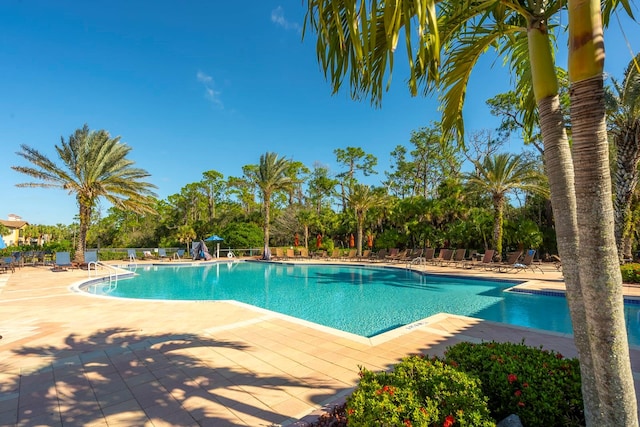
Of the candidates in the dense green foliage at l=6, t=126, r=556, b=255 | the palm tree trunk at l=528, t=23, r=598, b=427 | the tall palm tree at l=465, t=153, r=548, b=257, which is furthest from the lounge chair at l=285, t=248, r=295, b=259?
the palm tree trunk at l=528, t=23, r=598, b=427

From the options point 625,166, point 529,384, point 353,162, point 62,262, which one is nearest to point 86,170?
point 62,262

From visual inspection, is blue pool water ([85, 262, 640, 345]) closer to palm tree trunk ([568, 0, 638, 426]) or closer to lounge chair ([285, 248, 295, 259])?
palm tree trunk ([568, 0, 638, 426])

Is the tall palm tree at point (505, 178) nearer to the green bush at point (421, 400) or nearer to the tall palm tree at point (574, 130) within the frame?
the tall palm tree at point (574, 130)

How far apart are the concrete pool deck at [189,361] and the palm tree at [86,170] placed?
40.6 feet

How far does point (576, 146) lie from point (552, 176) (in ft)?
1.27

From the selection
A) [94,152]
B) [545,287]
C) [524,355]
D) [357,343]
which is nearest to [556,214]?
[524,355]

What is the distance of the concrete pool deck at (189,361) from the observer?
3.06 metres

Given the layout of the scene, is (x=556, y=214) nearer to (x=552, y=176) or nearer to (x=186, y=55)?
(x=552, y=176)

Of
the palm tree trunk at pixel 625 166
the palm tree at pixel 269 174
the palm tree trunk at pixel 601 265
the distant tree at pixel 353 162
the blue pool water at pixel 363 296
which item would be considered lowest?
the blue pool water at pixel 363 296

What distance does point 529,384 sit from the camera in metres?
2.38

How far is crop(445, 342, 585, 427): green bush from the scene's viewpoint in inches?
87.7

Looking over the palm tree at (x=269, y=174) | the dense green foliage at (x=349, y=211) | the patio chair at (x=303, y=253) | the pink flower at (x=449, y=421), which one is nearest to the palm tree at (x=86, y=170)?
the dense green foliage at (x=349, y=211)

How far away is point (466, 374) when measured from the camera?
2.47 meters

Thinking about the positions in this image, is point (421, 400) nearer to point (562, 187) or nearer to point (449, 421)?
point (449, 421)
